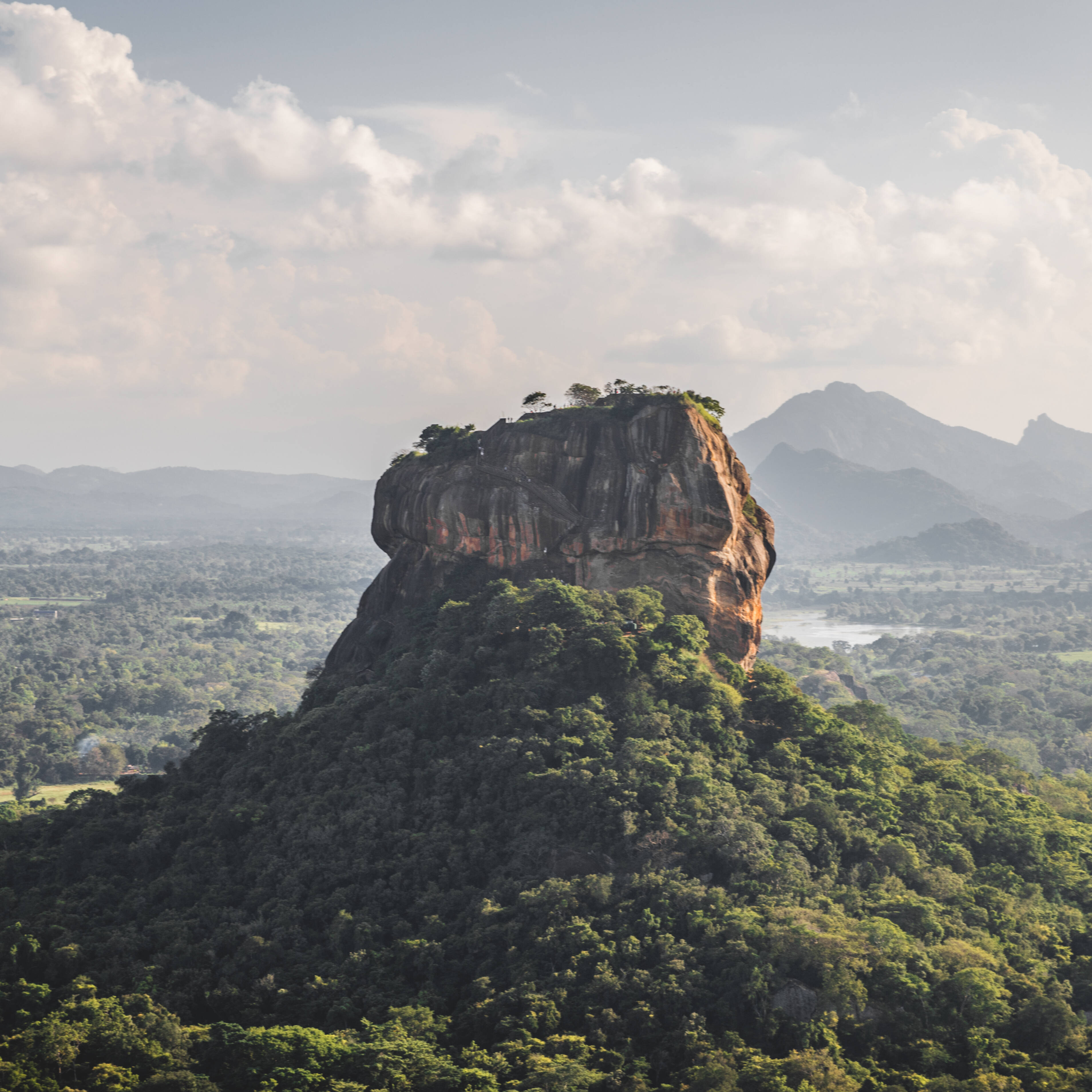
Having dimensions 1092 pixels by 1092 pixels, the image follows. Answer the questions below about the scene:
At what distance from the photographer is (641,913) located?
29.3 metres

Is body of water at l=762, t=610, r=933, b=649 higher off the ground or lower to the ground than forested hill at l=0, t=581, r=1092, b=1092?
lower

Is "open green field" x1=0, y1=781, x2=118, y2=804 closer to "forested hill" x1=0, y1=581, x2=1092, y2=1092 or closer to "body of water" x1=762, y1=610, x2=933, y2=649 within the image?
"forested hill" x1=0, y1=581, x2=1092, y2=1092

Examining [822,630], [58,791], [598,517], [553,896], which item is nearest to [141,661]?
[58,791]

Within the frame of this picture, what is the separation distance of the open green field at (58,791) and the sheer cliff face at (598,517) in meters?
35.8

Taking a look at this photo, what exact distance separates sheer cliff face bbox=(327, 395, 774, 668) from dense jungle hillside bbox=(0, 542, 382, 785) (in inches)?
1444

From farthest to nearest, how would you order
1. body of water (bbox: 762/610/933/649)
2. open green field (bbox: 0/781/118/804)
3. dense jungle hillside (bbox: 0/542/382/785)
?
1. body of water (bbox: 762/610/933/649)
2. dense jungle hillside (bbox: 0/542/382/785)
3. open green field (bbox: 0/781/118/804)

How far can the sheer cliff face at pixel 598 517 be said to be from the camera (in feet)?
→ 134

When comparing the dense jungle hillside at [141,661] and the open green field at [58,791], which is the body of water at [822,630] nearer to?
the dense jungle hillside at [141,661]

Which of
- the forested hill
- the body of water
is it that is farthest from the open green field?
the body of water

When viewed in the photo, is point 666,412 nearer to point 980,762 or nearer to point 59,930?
point 980,762

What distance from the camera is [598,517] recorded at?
1657 inches

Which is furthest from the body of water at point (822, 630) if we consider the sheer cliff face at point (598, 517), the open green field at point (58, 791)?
the sheer cliff face at point (598, 517)

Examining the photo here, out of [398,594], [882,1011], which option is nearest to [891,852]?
[882,1011]

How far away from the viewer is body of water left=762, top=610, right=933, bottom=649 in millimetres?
148250
